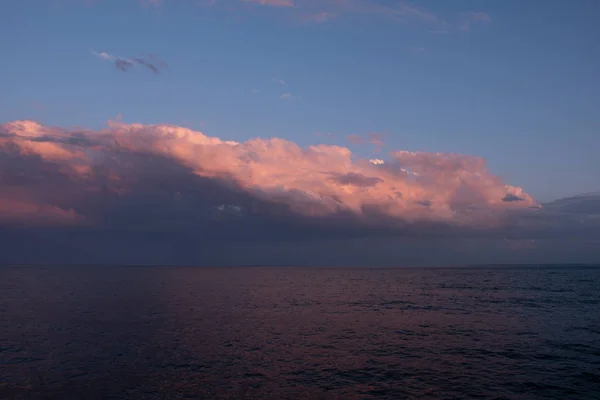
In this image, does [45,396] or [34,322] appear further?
[34,322]

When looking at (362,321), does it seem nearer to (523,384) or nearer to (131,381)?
(523,384)

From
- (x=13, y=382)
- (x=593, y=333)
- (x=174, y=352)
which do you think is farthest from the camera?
(x=593, y=333)

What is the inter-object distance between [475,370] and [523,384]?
3.62 m

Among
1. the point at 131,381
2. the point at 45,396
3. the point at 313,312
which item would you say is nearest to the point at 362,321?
the point at 313,312

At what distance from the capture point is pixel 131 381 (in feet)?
89.1

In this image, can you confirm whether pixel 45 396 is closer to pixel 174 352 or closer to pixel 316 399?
pixel 174 352

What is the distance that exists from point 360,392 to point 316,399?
3085mm

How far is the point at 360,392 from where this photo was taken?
25.1m

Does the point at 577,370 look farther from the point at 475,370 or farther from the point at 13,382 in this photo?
the point at 13,382

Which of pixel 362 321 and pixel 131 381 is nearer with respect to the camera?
pixel 131 381

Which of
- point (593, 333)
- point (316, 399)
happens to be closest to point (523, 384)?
point (316, 399)

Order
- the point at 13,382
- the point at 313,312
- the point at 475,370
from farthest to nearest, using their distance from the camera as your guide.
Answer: the point at 313,312, the point at 475,370, the point at 13,382

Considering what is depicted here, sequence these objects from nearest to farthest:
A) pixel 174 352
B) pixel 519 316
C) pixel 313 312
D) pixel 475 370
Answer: pixel 475 370 → pixel 174 352 → pixel 519 316 → pixel 313 312

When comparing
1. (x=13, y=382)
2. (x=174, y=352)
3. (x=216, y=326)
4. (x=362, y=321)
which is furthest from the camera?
(x=362, y=321)
